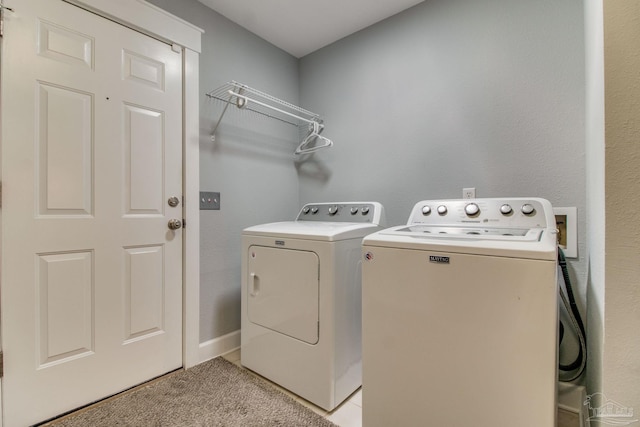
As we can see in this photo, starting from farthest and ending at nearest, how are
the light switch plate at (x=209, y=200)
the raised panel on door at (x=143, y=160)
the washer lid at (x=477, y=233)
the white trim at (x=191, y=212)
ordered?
the light switch plate at (x=209, y=200)
the white trim at (x=191, y=212)
the raised panel on door at (x=143, y=160)
the washer lid at (x=477, y=233)

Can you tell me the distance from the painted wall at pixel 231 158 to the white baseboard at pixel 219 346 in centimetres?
3

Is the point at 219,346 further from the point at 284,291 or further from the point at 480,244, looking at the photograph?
the point at 480,244

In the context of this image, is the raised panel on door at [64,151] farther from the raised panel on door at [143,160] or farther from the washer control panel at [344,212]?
the washer control panel at [344,212]

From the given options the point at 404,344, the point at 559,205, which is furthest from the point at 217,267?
the point at 559,205

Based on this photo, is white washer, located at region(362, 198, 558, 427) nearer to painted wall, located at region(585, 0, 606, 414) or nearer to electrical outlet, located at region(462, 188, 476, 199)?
painted wall, located at region(585, 0, 606, 414)

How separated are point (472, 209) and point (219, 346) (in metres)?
1.82

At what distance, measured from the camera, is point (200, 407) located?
1381mm

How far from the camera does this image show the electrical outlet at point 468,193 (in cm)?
163

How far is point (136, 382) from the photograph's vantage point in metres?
1.53

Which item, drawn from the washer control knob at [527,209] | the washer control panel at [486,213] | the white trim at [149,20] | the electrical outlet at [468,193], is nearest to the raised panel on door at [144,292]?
the white trim at [149,20]

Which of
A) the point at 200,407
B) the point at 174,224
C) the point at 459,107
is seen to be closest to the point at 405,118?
the point at 459,107

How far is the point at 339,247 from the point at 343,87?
1436mm

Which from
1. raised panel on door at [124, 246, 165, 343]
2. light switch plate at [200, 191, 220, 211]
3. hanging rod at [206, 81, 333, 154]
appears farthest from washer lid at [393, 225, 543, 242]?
raised panel on door at [124, 246, 165, 343]

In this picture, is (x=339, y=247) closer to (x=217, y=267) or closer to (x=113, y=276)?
(x=217, y=267)
